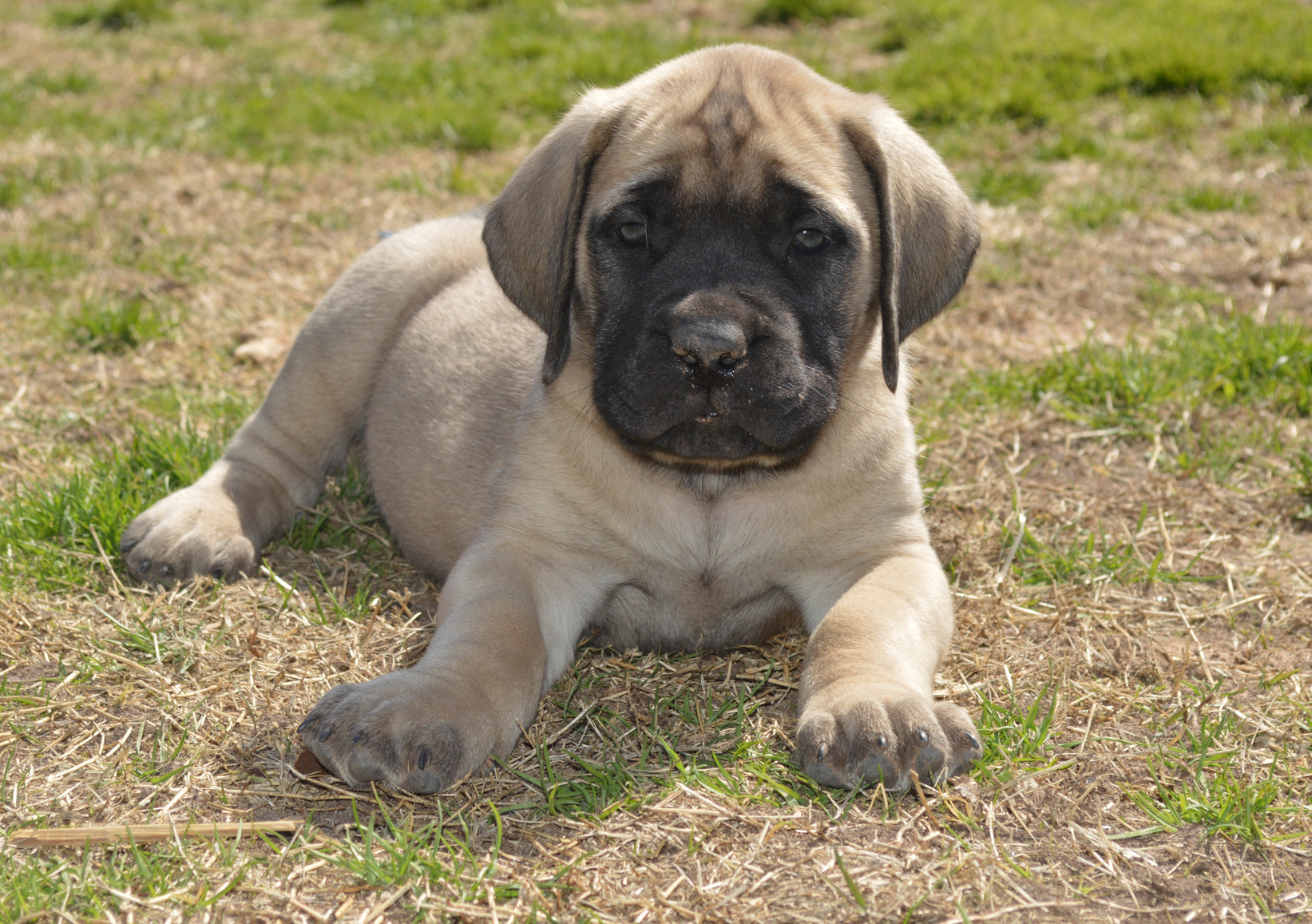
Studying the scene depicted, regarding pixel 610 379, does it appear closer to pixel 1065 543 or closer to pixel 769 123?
pixel 769 123

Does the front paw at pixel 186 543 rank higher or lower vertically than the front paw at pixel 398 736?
lower

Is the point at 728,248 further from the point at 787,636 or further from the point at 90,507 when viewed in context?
the point at 90,507

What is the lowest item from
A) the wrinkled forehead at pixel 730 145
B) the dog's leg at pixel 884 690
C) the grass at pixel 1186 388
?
the grass at pixel 1186 388

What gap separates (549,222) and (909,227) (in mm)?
1052

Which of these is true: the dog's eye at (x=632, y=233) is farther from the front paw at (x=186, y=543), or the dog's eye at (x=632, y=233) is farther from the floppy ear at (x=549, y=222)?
the front paw at (x=186, y=543)

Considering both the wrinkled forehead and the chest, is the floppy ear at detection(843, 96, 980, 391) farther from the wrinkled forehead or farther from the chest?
the chest

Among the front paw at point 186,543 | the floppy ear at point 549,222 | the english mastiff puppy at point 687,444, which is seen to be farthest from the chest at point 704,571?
the front paw at point 186,543

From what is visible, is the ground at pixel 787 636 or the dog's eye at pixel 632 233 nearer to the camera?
the ground at pixel 787 636

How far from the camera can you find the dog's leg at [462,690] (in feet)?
9.96

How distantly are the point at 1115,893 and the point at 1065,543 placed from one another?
1980 millimetres

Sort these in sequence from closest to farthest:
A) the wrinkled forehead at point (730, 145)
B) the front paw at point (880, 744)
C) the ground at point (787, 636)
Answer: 1. the ground at point (787, 636)
2. the front paw at point (880, 744)
3. the wrinkled forehead at point (730, 145)

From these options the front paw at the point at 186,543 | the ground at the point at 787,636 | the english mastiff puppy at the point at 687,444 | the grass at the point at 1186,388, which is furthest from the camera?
the grass at the point at 1186,388

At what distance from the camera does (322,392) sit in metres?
4.93

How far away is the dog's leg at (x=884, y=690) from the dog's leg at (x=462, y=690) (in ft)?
2.44
